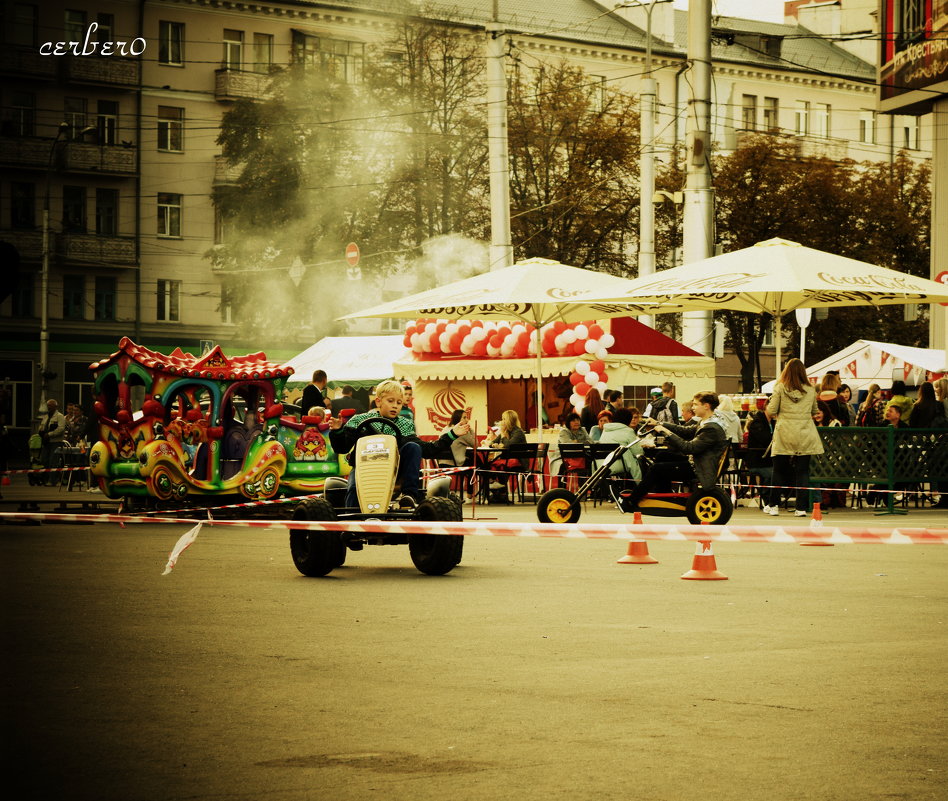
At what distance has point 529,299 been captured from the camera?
23391 mm

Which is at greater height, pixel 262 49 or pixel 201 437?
pixel 262 49

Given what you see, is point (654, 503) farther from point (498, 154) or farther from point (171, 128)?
point (171, 128)

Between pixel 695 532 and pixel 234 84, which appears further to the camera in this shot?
pixel 234 84

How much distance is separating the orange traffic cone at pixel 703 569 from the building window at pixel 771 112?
61.8m

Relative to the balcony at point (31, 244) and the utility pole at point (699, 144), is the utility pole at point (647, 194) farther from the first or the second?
the balcony at point (31, 244)

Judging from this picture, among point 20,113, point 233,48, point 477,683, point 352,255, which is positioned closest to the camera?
point 477,683

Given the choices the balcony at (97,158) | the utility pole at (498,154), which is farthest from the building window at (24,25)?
the utility pole at (498,154)

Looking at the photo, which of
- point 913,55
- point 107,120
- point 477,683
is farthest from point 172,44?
point 477,683

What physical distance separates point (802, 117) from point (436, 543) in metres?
64.2

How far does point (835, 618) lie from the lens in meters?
10.4

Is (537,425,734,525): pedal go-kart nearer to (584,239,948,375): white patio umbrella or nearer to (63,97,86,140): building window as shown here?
(584,239,948,375): white patio umbrella

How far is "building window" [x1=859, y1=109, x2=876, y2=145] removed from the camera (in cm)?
7494

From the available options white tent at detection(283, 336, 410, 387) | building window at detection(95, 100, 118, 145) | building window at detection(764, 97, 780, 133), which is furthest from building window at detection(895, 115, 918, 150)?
white tent at detection(283, 336, 410, 387)

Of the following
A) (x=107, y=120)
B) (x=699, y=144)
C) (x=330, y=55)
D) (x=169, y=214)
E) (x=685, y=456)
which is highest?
(x=330, y=55)
